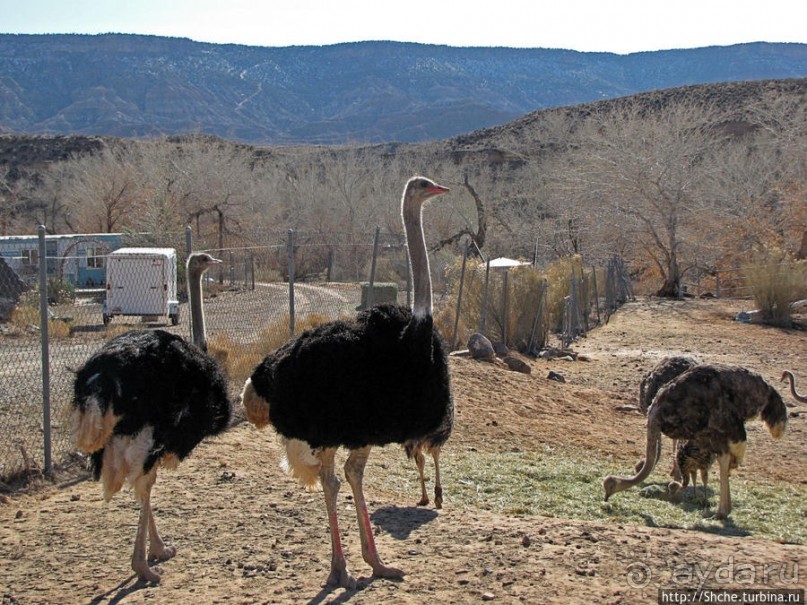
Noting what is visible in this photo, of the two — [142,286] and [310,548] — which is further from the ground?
[142,286]

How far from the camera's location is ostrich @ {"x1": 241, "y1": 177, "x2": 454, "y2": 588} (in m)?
4.74

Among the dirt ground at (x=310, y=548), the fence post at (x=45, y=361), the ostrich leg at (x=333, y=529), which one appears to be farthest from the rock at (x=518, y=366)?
the ostrich leg at (x=333, y=529)

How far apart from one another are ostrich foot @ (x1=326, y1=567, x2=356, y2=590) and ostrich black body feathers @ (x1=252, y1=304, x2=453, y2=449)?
0.61 metres

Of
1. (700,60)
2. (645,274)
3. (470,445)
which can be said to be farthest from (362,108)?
(470,445)

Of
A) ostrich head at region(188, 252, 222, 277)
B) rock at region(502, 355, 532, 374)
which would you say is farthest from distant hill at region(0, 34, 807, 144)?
ostrich head at region(188, 252, 222, 277)

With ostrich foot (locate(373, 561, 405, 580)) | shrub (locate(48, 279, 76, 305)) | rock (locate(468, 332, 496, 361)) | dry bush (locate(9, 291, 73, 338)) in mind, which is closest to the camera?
ostrich foot (locate(373, 561, 405, 580))

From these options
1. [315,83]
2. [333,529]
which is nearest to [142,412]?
[333,529]

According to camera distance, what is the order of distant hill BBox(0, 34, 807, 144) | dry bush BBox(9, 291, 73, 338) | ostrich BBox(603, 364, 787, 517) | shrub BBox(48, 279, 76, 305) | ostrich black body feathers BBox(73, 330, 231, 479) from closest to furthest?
ostrich black body feathers BBox(73, 330, 231, 479), ostrich BBox(603, 364, 787, 517), dry bush BBox(9, 291, 73, 338), shrub BBox(48, 279, 76, 305), distant hill BBox(0, 34, 807, 144)

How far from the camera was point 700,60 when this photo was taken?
15812 centimetres

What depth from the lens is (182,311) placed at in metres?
20.2

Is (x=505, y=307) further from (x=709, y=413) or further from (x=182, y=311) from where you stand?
(x=709, y=413)

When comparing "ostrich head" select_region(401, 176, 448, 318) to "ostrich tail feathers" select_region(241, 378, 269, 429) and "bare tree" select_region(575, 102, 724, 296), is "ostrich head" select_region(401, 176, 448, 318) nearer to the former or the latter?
"ostrich tail feathers" select_region(241, 378, 269, 429)

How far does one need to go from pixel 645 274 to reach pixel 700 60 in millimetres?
138930

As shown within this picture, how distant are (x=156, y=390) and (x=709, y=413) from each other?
12.3 feet
